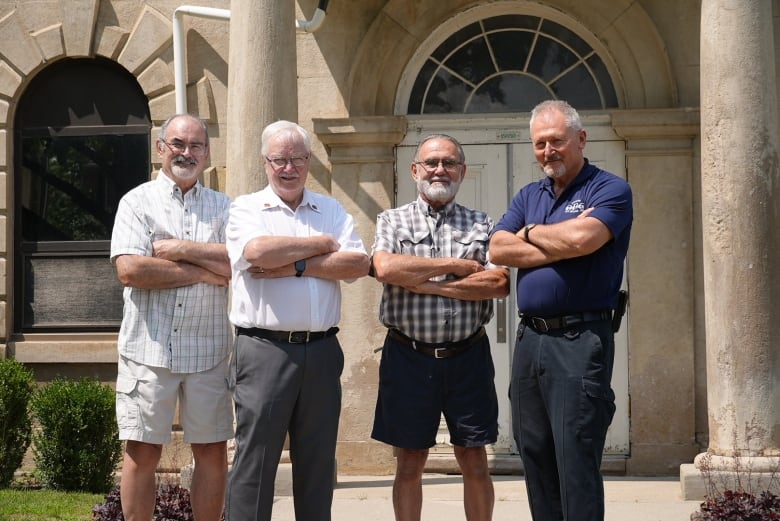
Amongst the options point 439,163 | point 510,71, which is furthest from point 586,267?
point 510,71

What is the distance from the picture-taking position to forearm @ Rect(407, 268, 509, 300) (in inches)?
214

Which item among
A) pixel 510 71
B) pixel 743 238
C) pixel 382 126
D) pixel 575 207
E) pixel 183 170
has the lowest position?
pixel 575 207

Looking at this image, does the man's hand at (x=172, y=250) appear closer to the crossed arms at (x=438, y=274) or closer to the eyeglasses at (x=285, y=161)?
the eyeglasses at (x=285, y=161)

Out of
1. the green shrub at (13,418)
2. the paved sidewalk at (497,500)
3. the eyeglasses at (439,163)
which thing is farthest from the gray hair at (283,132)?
Answer: the green shrub at (13,418)

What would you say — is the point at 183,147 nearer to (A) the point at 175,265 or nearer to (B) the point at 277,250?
(A) the point at 175,265

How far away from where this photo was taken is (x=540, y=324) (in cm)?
509

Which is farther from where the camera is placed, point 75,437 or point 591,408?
point 75,437

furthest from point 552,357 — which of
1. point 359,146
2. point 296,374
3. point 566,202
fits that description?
point 359,146

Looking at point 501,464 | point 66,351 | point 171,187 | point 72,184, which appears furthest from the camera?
point 72,184

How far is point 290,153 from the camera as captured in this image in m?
5.24

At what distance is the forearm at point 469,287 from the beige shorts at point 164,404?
112 cm

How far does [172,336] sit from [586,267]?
201 centimetres

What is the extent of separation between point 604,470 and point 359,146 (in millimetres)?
3397

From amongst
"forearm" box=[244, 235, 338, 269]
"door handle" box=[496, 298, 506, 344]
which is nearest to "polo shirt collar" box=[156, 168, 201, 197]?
"forearm" box=[244, 235, 338, 269]
